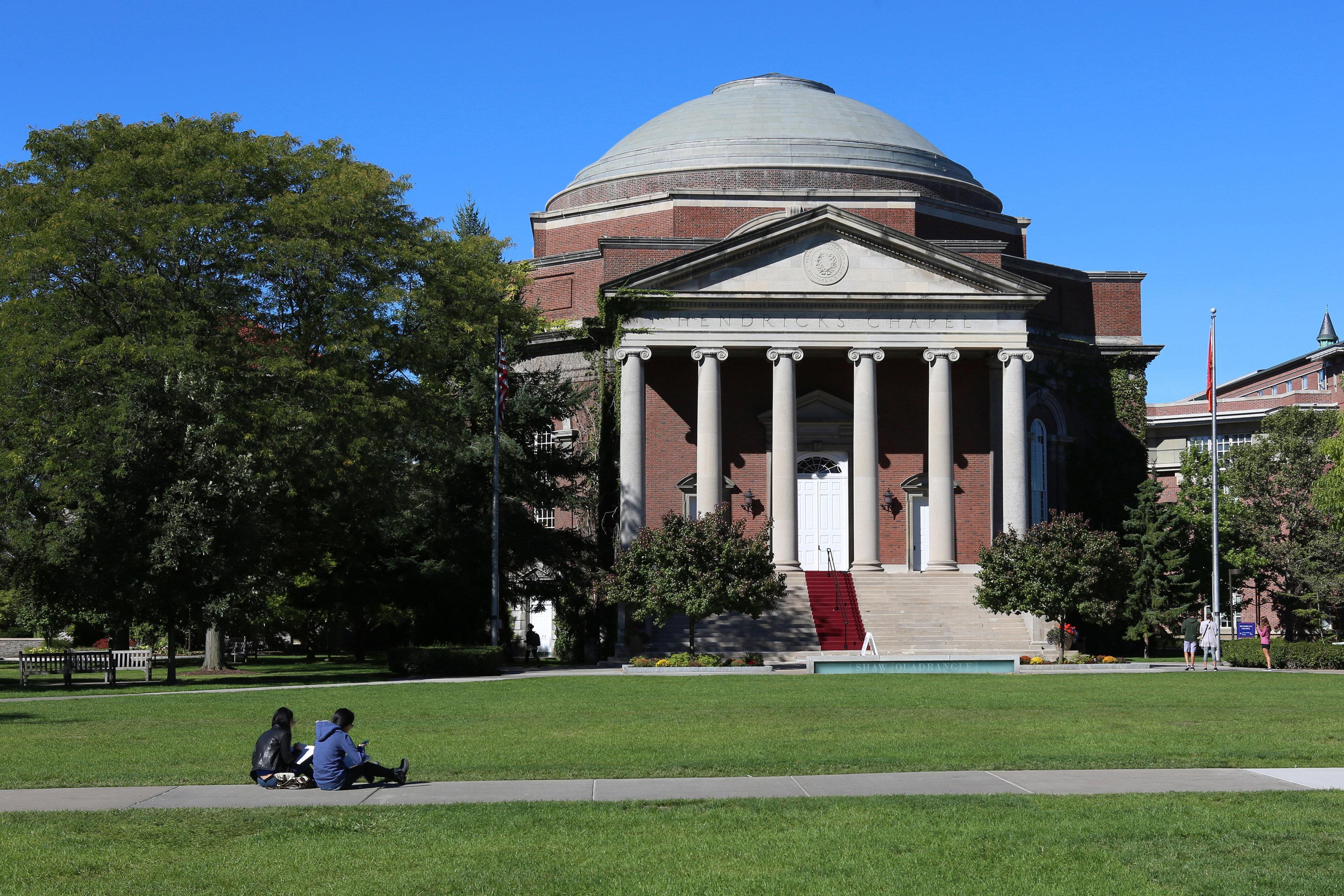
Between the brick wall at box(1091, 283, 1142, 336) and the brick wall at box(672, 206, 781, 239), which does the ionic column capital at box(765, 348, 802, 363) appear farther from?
the brick wall at box(1091, 283, 1142, 336)

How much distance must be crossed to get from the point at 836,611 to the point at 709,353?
9.51 m

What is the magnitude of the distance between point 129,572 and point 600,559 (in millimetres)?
20201

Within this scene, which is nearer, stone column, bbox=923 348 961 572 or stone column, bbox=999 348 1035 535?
stone column, bbox=923 348 961 572

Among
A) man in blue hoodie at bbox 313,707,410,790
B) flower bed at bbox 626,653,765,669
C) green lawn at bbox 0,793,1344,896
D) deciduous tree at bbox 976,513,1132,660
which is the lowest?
flower bed at bbox 626,653,765,669

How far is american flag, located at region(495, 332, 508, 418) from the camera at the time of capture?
41.2 metres

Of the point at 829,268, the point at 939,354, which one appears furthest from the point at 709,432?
the point at 939,354

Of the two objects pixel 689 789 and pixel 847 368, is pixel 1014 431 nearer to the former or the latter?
pixel 847 368

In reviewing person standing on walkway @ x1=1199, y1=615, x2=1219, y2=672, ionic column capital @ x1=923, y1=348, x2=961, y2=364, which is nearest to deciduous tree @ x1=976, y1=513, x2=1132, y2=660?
person standing on walkway @ x1=1199, y1=615, x2=1219, y2=672

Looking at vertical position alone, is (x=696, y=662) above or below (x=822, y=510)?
below

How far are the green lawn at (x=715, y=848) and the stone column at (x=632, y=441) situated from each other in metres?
34.0

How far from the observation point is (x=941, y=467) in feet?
158

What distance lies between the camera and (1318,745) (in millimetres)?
16953

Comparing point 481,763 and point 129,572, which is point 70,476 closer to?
point 129,572

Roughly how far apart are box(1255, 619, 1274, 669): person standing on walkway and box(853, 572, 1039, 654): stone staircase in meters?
6.37
